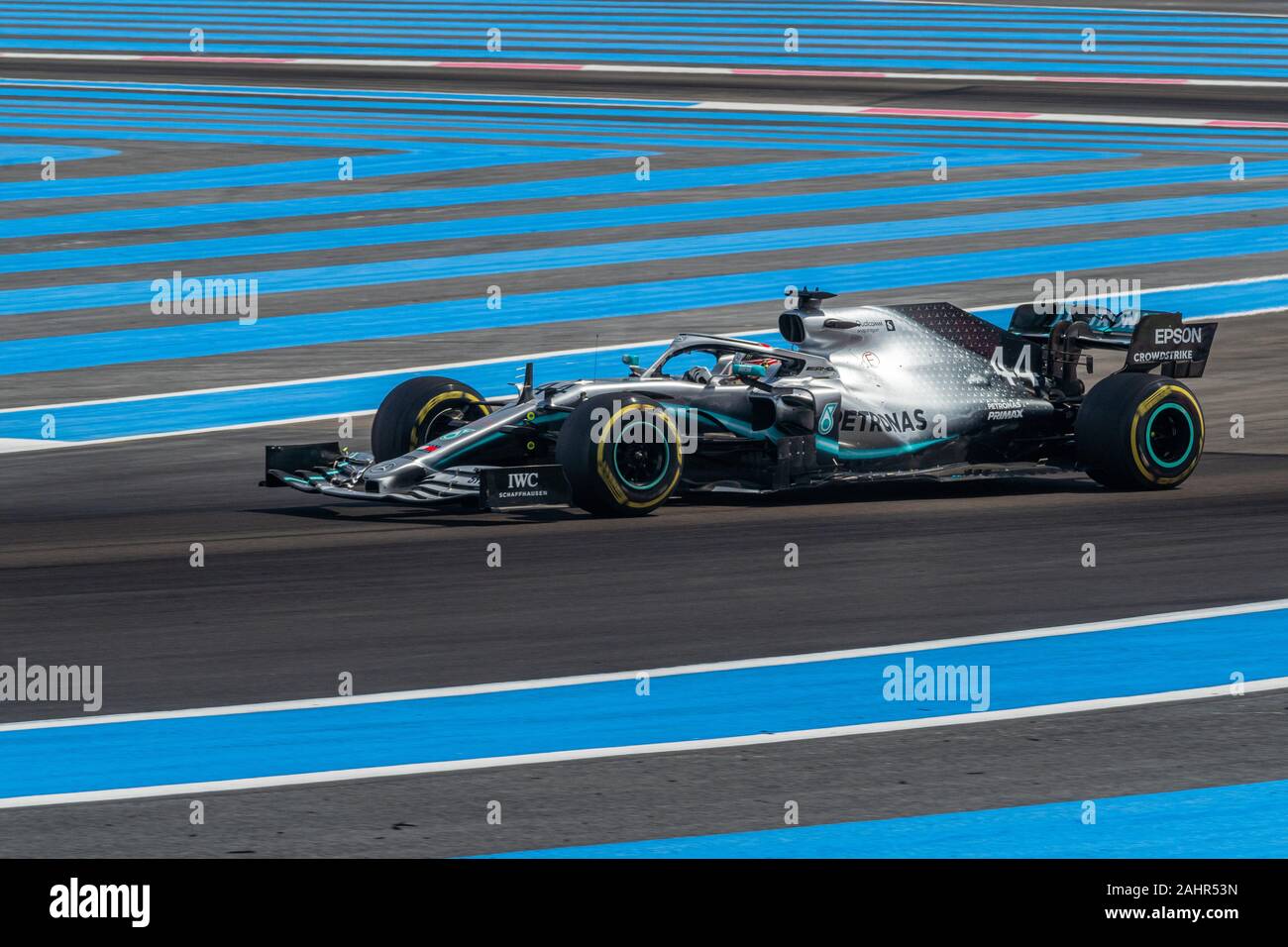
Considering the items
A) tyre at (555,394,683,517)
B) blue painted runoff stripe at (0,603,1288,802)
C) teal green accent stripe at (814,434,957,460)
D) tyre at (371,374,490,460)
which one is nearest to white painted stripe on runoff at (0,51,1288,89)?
teal green accent stripe at (814,434,957,460)

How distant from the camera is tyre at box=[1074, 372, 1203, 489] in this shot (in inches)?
547

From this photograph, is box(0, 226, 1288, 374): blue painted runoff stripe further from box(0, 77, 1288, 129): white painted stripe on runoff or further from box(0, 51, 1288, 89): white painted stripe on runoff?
box(0, 51, 1288, 89): white painted stripe on runoff

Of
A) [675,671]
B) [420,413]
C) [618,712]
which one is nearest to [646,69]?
[420,413]

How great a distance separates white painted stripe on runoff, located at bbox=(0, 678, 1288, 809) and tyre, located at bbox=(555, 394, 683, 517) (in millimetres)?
4049

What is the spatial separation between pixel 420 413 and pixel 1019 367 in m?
3.82

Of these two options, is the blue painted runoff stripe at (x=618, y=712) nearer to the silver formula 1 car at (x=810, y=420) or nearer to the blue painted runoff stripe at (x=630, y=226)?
the silver formula 1 car at (x=810, y=420)

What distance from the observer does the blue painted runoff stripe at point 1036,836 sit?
24.0 ft

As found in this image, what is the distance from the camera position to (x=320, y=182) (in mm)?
29609

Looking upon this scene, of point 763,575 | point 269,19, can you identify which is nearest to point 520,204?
point 763,575

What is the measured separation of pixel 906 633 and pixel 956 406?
4200 millimetres

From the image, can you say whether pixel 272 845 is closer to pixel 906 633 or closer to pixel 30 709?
pixel 30 709

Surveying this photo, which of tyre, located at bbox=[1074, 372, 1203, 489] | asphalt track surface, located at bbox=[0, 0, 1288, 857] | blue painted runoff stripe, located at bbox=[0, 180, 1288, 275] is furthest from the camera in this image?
blue painted runoff stripe, located at bbox=[0, 180, 1288, 275]

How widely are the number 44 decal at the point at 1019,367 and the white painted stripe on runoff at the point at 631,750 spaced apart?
17.3ft

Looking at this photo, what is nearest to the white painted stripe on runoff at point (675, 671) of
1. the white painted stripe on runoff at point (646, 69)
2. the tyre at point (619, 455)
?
the tyre at point (619, 455)
